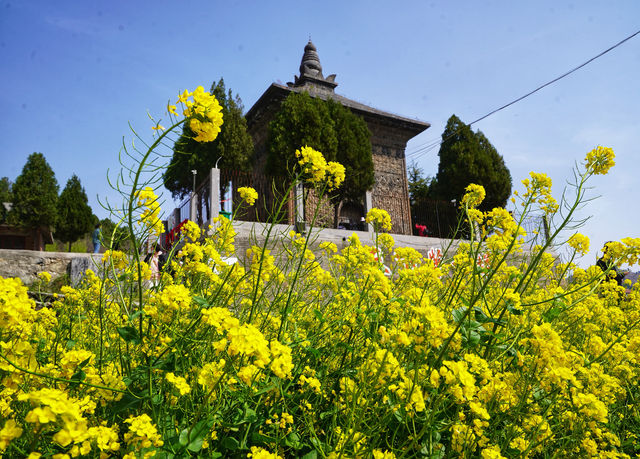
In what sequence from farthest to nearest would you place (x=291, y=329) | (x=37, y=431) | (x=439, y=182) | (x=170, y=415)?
(x=439, y=182) < (x=291, y=329) < (x=170, y=415) < (x=37, y=431)

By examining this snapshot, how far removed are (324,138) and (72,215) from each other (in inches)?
687

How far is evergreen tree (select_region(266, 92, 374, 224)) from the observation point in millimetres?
10742

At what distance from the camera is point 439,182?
1834 cm

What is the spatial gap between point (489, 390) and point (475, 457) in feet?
0.89

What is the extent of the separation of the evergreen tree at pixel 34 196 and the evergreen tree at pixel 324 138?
1430cm

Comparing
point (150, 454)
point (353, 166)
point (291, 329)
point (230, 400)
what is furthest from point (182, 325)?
point (353, 166)

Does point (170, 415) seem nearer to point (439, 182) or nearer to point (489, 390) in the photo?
point (489, 390)

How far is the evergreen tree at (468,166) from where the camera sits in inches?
680

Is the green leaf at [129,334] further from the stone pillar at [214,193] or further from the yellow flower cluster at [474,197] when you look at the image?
the stone pillar at [214,193]

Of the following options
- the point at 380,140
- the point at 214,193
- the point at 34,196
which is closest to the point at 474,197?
the point at 214,193

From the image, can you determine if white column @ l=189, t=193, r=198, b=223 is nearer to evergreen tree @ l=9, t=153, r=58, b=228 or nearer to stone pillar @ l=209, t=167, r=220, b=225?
stone pillar @ l=209, t=167, r=220, b=225

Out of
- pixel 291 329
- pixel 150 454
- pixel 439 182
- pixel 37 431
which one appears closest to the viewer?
pixel 37 431

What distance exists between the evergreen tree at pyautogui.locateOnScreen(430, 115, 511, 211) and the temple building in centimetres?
230

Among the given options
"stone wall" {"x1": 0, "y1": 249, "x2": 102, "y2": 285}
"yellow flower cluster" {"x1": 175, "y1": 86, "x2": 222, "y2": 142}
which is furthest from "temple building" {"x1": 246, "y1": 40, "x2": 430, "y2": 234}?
"yellow flower cluster" {"x1": 175, "y1": 86, "x2": 222, "y2": 142}
